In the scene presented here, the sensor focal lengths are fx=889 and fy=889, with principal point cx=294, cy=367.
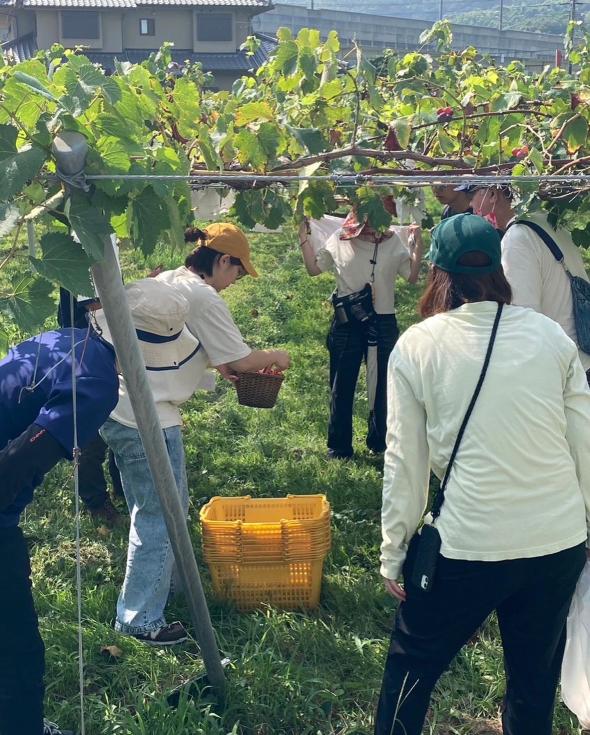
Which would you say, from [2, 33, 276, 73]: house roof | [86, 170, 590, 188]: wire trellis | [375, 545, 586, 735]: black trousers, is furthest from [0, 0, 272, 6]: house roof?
[375, 545, 586, 735]: black trousers

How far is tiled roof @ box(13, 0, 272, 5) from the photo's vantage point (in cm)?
3341

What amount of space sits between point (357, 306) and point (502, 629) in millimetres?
2863

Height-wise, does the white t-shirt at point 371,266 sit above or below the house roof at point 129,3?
below

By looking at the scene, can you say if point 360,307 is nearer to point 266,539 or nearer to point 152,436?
point 266,539

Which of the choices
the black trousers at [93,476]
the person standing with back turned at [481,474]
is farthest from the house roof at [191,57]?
the person standing with back turned at [481,474]

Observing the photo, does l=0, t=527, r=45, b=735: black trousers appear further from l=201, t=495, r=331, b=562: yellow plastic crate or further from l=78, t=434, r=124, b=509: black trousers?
l=78, t=434, r=124, b=509: black trousers

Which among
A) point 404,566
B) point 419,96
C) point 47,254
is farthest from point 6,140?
point 419,96

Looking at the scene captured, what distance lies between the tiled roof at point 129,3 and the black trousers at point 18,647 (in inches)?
1341

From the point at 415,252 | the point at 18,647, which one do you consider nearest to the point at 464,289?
the point at 18,647

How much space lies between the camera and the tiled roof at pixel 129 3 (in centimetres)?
3341

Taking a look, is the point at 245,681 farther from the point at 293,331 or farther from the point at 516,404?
the point at 293,331

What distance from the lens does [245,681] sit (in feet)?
10.7

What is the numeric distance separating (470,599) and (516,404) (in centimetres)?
53

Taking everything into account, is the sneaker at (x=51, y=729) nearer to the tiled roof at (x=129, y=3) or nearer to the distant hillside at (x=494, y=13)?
the tiled roof at (x=129, y=3)
